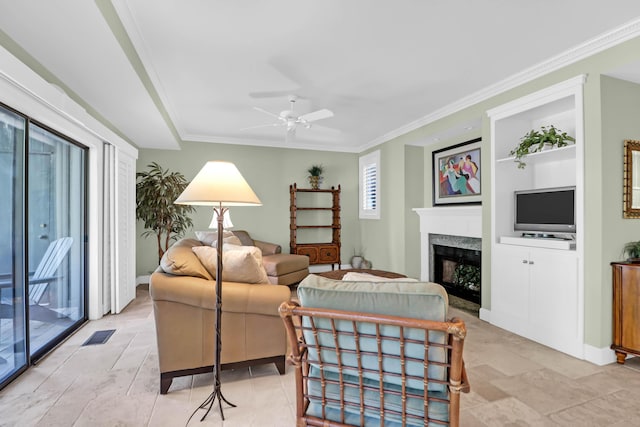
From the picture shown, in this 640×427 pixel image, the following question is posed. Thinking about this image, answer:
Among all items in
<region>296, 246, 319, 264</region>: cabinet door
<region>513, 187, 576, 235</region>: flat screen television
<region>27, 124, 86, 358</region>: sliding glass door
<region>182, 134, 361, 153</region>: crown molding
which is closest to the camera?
<region>27, 124, 86, 358</region>: sliding glass door

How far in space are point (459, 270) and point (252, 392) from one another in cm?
345

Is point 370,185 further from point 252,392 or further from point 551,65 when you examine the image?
point 252,392

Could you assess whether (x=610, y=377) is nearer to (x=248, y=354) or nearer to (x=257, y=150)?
(x=248, y=354)

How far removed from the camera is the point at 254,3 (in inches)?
83.0

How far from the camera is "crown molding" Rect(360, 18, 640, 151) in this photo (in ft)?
7.77

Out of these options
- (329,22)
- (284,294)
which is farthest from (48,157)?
(329,22)

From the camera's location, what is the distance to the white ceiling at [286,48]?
2098mm

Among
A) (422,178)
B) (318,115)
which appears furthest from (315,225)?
(318,115)

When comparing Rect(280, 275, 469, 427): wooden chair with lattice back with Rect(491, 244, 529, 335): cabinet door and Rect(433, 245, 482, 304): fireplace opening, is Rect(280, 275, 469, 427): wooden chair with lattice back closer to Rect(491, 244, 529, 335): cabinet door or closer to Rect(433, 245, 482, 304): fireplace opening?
Rect(491, 244, 529, 335): cabinet door

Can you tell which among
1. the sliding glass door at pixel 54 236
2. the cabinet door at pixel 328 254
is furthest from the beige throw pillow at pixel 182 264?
the cabinet door at pixel 328 254

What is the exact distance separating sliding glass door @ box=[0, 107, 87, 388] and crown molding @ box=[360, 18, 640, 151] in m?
4.13

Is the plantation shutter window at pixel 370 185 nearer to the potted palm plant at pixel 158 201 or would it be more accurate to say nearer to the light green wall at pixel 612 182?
the potted palm plant at pixel 158 201

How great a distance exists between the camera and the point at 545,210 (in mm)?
3102

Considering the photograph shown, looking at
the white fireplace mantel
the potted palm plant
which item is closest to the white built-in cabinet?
the white fireplace mantel
